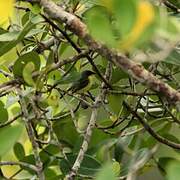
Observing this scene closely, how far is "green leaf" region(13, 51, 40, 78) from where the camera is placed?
0.97 metres

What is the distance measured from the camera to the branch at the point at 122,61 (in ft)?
1.93

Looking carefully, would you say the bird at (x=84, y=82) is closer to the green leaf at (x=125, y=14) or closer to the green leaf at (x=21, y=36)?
the green leaf at (x=21, y=36)

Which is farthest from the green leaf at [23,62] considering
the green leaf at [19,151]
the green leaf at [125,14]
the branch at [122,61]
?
the green leaf at [125,14]

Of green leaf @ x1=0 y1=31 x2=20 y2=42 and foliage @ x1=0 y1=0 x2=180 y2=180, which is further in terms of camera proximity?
green leaf @ x1=0 y1=31 x2=20 y2=42

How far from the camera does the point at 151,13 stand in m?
0.43

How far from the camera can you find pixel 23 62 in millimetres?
979

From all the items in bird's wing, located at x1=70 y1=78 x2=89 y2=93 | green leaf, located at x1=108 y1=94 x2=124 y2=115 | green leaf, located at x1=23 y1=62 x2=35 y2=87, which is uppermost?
green leaf, located at x1=23 y1=62 x2=35 y2=87

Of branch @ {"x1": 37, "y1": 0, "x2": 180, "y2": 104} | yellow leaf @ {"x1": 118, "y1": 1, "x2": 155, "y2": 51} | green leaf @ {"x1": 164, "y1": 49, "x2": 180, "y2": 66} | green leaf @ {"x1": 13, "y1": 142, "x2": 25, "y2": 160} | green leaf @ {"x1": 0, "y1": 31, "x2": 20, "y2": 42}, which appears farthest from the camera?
green leaf @ {"x1": 13, "y1": 142, "x2": 25, "y2": 160}

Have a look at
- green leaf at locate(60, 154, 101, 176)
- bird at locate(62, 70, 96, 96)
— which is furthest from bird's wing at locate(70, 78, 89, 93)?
green leaf at locate(60, 154, 101, 176)

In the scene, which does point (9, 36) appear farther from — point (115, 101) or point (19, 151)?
point (19, 151)

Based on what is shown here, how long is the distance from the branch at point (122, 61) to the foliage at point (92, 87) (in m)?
0.01

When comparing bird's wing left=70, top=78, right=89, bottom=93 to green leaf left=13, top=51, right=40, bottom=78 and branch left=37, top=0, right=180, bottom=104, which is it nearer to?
green leaf left=13, top=51, right=40, bottom=78

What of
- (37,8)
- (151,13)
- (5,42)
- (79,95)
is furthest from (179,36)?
(79,95)

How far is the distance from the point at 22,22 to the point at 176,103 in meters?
0.65
